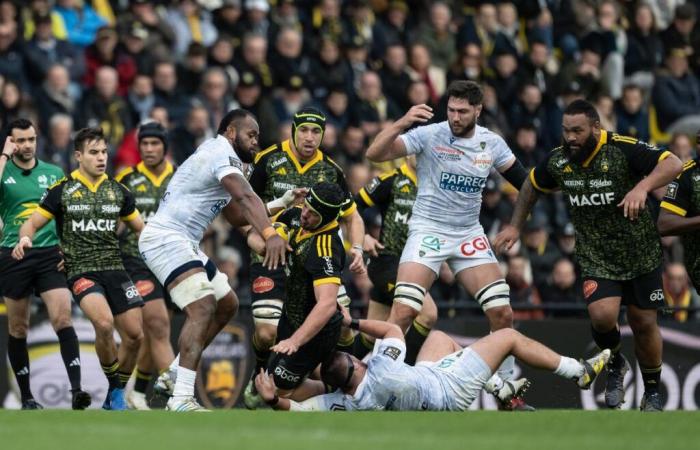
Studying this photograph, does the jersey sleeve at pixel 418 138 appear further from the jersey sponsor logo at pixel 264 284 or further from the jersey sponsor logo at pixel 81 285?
→ the jersey sponsor logo at pixel 81 285

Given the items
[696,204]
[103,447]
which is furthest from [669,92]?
[103,447]

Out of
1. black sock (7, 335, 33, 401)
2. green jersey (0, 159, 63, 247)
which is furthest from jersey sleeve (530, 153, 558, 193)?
black sock (7, 335, 33, 401)

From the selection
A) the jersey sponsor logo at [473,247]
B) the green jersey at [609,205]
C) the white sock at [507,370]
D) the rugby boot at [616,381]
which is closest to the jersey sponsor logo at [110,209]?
the jersey sponsor logo at [473,247]

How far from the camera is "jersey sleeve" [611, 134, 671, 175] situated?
13.3 m

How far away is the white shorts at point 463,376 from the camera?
40.1 feet

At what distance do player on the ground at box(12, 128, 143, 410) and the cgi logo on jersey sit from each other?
9.77ft

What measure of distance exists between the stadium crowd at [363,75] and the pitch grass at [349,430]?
673 centimetres

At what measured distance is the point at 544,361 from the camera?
12453 mm

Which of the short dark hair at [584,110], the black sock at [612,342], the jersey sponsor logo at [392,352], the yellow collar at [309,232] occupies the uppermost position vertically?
the short dark hair at [584,110]

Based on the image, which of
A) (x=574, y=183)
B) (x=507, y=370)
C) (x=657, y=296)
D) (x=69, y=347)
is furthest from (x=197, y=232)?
(x=657, y=296)

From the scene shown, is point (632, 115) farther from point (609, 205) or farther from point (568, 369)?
point (568, 369)

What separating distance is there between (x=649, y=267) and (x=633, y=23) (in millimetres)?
12483

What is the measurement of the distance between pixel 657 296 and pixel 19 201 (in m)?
6.18

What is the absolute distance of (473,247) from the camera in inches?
553
